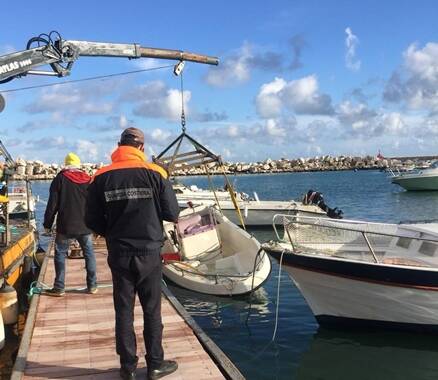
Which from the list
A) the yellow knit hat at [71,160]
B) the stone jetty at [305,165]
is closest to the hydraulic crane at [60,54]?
the yellow knit hat at [71,160]

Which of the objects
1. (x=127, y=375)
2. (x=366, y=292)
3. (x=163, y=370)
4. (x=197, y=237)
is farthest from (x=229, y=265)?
(x=127, y=375)

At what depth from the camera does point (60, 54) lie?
967 cm

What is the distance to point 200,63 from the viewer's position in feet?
40.0

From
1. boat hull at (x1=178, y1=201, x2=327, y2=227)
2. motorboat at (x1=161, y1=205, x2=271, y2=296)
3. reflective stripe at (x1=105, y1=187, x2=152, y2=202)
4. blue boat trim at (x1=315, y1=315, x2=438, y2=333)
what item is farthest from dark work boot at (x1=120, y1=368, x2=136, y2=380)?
boat hull at (x1=178, y1=201, x2=327, y2=227)

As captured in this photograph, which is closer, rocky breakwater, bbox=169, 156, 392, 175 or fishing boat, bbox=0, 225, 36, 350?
fishing boat, bbox=0, 225, 36, 350

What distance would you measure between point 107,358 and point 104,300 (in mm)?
2401

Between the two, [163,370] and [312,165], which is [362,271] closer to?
[163,370]

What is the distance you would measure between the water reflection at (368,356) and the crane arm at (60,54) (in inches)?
271

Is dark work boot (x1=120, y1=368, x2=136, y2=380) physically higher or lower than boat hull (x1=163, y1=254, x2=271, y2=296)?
higher

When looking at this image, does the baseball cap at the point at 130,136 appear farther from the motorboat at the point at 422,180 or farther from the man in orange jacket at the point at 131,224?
the motorboat at the point at 422,180

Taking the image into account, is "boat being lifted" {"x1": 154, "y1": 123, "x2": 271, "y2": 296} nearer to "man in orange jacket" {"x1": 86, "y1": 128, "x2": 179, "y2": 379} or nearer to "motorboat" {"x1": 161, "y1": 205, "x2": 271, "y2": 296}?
"motorboat" {"x1": 161, "y1": 205, "x2": 271, "y2": 296}

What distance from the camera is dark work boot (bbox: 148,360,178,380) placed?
459cm

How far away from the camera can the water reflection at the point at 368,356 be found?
725cm

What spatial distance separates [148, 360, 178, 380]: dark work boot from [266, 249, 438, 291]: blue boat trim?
159 inches
